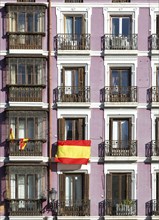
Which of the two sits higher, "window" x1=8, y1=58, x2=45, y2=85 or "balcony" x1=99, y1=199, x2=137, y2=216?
"window" x1=8, y1=58, x2=45, y2=85

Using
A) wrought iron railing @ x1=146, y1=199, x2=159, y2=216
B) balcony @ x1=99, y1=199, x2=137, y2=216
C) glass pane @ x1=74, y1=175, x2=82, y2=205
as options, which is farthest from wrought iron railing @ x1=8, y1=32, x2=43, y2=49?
wrought iron railing @ x1=146, y1=199, x2=159, y2=216

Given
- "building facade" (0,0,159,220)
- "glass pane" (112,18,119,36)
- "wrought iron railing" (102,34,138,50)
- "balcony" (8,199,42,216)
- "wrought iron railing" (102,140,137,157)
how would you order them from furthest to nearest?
"glass pane" (112,18,119,36)
"wrought iron railing" (102,34,138,50)
"wrought iron railing" (102,140,137,157)
"building facade" (0,0,159,220)
"balcony" (8,199,42,216)

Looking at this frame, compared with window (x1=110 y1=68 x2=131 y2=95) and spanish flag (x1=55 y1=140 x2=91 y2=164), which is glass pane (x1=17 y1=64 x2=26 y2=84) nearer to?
spanish flag (x1=55 y1=140 x2=91 y2=164)

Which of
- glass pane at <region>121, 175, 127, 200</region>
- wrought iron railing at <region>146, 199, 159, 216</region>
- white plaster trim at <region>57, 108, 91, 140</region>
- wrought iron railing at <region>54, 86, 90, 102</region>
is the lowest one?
wrought iron railing at <region>146, 199, 159, 216</region>

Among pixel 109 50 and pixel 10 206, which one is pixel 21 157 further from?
pixel 109 50

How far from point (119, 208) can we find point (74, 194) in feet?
7.94

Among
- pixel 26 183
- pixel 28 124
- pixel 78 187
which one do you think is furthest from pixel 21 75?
pixel 78 187

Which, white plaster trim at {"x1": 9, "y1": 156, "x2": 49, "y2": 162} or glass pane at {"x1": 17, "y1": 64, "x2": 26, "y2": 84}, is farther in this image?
glass pane at {"x1": 17, "y1": 64, "x2": 26, "y2": 84}

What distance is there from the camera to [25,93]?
32.9 meters

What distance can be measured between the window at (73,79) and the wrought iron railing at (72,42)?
109cm

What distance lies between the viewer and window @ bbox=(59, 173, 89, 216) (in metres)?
32.6

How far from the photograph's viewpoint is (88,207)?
32.6 metres

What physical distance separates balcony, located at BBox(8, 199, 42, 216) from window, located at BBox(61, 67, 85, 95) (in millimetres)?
5900

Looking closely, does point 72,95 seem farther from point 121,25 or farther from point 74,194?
point 74,194
